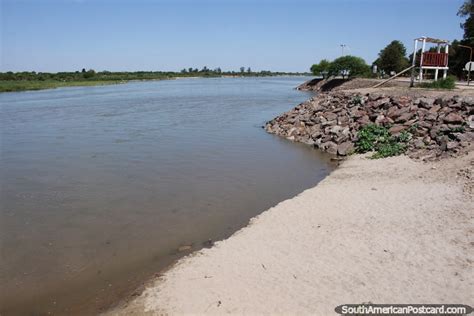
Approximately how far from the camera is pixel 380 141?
17703 mm

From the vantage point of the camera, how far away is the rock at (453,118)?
1571 cm

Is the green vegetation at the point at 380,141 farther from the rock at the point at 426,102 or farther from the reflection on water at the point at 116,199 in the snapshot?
the rock at the point at 426,102

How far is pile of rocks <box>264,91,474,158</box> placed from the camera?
1512cm

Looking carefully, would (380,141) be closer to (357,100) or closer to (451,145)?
(451,145)

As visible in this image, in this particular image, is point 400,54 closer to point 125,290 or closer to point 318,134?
point 318,134

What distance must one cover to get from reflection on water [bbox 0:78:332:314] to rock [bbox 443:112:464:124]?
17.9ft

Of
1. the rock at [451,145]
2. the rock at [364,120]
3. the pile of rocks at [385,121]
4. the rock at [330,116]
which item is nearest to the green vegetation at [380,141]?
the pile of rocks at [385,121]

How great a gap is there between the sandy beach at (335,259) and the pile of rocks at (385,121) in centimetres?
374

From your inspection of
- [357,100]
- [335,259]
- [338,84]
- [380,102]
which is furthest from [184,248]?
[338,84]

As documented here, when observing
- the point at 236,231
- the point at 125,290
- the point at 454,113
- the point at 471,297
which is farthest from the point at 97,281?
the point at 454,113

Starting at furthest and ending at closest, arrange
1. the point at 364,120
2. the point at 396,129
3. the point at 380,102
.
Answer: the point at 380,102 < the point at 364,120 < the point at 396,129

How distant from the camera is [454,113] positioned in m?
16.4

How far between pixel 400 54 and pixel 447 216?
70499 millimetres

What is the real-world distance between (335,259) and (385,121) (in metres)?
13.5
